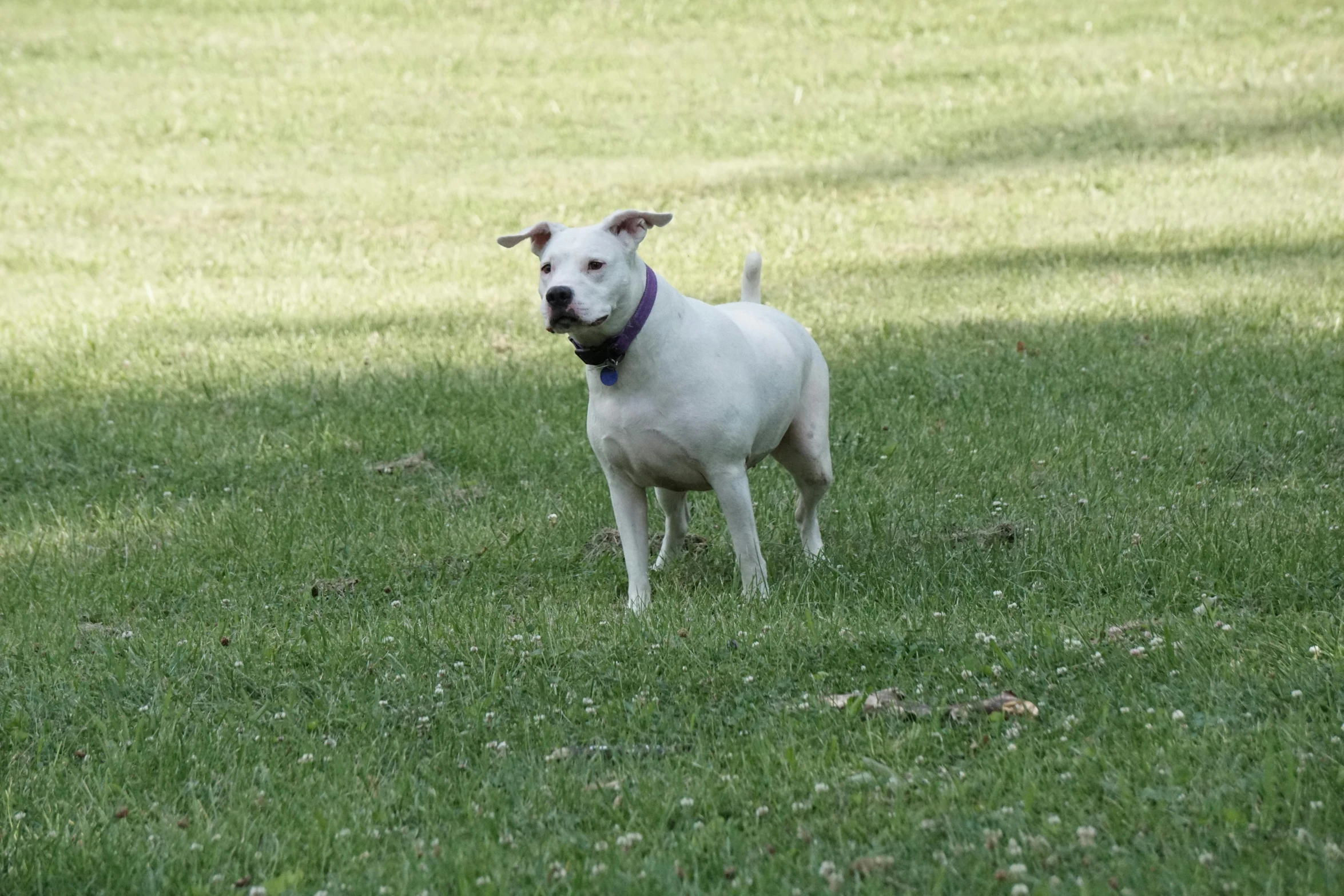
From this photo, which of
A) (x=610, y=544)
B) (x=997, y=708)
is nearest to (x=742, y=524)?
(x=610, y=544)

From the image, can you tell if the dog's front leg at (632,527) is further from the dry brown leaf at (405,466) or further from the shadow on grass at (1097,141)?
the shadow on grass at (1097,141)

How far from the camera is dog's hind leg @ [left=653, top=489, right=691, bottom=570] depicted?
679cm

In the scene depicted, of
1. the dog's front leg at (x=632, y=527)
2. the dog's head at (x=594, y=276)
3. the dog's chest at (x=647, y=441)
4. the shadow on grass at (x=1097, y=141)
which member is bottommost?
the shadow on grass at (x=1097, y=141)

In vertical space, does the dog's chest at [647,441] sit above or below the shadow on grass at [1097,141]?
above

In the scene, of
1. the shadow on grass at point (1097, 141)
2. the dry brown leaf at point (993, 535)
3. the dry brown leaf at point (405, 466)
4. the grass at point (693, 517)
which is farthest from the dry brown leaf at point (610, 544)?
the shadow on grass at point (1097, 141)

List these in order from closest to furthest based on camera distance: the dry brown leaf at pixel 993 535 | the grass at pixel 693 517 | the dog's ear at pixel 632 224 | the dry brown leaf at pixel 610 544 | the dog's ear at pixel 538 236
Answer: the grass at pixel 693 517 < the dog's ear at pixel 632 224 < the dog's ear at pixel 538 236 < the dry brown leaf at pixel 993 535 < the dry brown leaf at pixel 610 544

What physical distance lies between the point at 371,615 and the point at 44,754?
1.59m

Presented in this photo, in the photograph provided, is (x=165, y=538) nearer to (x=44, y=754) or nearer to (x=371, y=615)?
(x=371, y=615)

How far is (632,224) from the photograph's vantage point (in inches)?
234

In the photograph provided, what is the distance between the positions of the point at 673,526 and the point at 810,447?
752 millimetres

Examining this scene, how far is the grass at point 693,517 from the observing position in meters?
3.92

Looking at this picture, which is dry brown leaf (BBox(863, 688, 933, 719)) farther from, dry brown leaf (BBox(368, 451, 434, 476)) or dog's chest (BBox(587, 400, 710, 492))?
dry brown leaf (BBox(368, 451, 434, 476))

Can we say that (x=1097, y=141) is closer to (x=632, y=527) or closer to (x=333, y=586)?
(x=632, y=527)

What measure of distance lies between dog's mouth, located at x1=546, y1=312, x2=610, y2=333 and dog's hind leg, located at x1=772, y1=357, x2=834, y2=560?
1.43m
